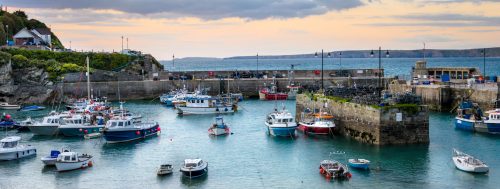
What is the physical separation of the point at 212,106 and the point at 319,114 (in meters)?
22.2

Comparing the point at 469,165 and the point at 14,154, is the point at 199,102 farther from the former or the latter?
the point at 469,165

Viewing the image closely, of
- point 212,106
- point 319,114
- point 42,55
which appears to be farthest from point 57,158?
point 42,55

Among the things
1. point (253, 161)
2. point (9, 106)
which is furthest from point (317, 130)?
point (9, 106)

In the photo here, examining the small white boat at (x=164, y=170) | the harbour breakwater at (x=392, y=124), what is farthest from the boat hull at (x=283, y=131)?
the small white boat at (x=164, y=170)

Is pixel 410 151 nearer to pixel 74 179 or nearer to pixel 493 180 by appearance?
pixel 493 180

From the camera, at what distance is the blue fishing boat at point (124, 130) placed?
5078 centimetres

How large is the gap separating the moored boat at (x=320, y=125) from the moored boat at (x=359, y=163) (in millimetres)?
12042

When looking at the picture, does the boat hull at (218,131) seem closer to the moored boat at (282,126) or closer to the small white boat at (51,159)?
the moored boat at (282,126)

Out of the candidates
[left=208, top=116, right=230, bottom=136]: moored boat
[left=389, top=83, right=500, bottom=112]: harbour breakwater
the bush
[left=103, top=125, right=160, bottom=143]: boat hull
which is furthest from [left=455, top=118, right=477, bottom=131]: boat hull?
the bush

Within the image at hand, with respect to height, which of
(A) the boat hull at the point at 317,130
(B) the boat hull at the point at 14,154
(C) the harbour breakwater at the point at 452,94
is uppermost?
(C) the harbour breakwater at the point at 452,94

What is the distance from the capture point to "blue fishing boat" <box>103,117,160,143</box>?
5078cm

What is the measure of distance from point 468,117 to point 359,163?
66.7 feet

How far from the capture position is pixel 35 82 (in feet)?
293

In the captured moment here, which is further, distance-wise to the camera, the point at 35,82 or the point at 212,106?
the point at 35,82
